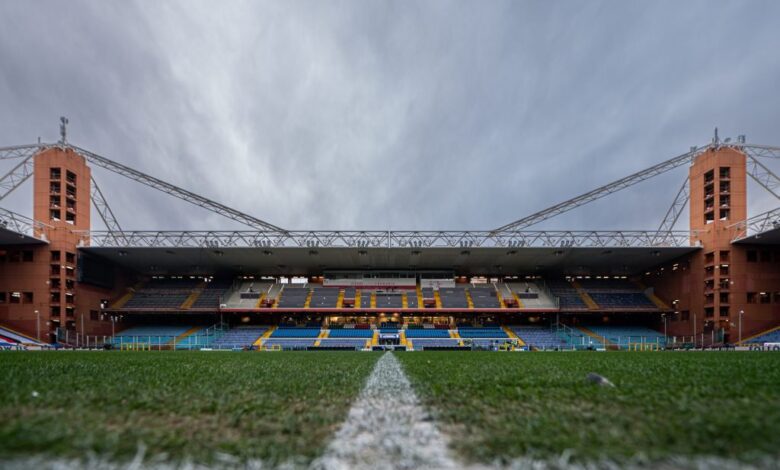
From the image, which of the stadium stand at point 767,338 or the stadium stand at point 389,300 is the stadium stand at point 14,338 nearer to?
the stadium stand at point 389,300

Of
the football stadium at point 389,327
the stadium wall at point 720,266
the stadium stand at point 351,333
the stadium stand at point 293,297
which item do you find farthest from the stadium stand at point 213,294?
the stadium wall at point 720,266

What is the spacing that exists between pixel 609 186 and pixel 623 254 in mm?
10256

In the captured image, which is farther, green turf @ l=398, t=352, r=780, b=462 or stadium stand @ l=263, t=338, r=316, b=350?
stadium stand @ l=263, t=338, r=316, b=350

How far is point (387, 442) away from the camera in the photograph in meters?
1.50

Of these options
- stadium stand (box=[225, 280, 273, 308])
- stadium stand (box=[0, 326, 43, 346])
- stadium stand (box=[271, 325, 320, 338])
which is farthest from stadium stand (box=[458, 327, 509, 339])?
stadium stand (box=[0, 326, 43, 346])

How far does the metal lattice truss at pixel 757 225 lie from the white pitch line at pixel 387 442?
111 feet

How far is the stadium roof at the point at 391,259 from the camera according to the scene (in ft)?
105

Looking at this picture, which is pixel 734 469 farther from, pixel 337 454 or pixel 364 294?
pixel 364 294

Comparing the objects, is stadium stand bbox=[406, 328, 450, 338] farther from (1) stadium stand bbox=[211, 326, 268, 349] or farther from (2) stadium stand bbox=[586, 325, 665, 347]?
(2) stadium stand bbox=[586, 325, 665, 347]

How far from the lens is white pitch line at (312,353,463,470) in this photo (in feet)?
4.08

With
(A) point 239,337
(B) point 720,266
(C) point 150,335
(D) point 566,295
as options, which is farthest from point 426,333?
(C) point 150,335

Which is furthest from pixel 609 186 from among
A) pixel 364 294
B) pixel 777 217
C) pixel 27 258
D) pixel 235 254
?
pixel 27 258

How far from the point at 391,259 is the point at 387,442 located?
34977mm

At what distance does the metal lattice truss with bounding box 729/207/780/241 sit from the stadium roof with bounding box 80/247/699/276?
9.60 feet
